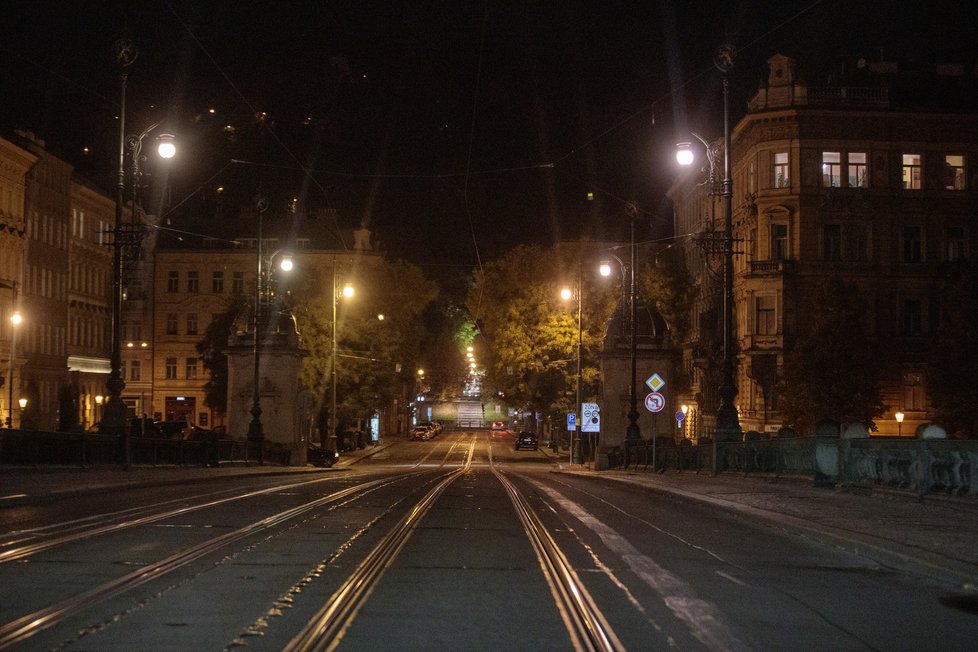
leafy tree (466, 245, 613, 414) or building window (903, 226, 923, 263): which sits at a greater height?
building window (903, 226, 923, 263)

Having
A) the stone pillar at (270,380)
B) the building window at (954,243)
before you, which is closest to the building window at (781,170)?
the building window at (954,243)

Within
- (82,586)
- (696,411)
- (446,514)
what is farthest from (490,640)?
(696,411)

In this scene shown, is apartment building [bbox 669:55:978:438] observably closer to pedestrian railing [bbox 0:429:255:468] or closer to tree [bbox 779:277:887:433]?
tree [bbox 779:277:887:433]

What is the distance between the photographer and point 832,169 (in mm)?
61406

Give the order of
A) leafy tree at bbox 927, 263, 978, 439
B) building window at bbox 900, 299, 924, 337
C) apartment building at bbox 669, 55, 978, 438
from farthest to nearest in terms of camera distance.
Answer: building window at bbox 900, 299, 924, 337, apartment building at bbox 669, 55, 978, 438, leafy tree at bbox 927, 263, 978, 439

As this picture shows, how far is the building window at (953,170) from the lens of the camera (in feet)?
202

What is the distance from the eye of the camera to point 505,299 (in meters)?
65.5

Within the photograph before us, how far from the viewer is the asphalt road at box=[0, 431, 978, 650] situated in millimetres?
9164

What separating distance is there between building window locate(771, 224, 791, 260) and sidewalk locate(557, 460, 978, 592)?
34.7m

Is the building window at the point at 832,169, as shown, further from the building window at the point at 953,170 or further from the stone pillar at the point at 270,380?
the stone pillar at the point at 270,380

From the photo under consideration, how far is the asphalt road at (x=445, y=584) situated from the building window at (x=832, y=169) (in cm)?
4386

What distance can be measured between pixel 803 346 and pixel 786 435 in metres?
26.2

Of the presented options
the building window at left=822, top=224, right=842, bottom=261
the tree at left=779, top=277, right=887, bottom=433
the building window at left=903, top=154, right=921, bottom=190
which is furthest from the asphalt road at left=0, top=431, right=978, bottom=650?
the building window at left=903, top=154, right=921, bottom=190

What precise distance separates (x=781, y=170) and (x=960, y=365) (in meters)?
13.8
